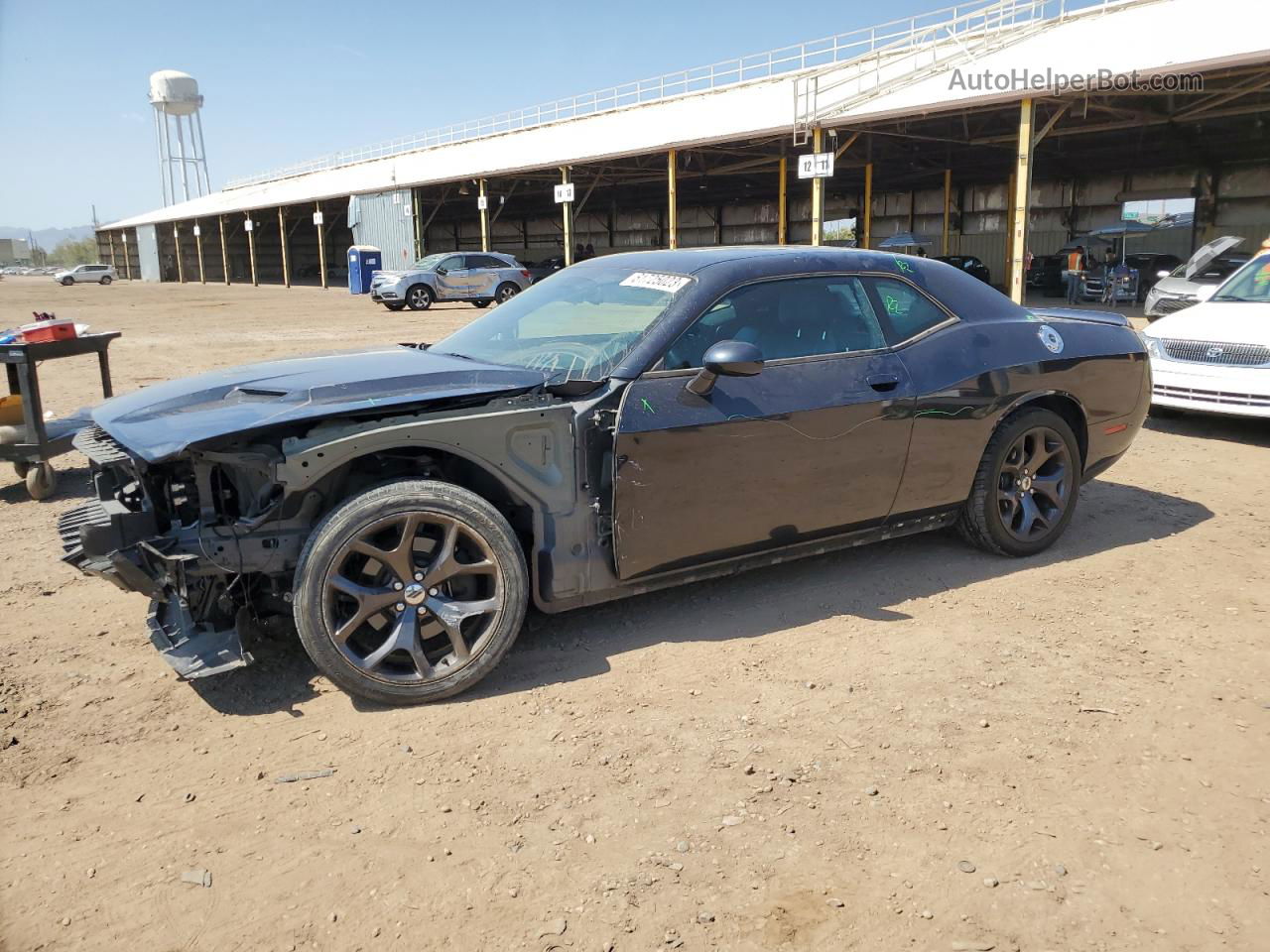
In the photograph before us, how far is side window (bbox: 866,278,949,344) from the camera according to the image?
4.22m

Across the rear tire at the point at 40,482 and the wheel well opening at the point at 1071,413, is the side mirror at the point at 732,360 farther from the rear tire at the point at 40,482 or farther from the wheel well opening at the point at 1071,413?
the rear tire at the point at 40,482

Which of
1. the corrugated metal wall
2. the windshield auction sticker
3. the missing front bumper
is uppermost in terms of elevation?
the corrugated metal wall

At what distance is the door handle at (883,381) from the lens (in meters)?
4.03

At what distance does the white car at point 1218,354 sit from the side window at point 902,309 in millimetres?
4042

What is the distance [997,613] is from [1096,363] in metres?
1.63

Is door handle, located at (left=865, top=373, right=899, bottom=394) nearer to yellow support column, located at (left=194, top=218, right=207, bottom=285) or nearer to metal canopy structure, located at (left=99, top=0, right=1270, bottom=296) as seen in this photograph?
metal canopy structure, located at (left=99, top=0, right=1270, bottom=296)

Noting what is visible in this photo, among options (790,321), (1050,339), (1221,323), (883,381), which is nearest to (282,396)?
(790,321)

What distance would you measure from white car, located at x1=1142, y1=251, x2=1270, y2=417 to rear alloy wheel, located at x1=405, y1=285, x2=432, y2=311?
20214 millimetres

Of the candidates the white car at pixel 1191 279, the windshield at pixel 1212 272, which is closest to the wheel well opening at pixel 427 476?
the white car at pixel 1191 279

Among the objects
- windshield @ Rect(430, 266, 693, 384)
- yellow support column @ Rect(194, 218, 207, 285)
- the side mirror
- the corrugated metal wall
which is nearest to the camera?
the side mirror

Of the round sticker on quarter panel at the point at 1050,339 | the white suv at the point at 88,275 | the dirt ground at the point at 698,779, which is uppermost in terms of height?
the white suv at the point at 88,275

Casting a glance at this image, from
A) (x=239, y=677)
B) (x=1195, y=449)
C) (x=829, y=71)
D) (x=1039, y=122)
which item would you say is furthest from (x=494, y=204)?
(x=239, y=677)

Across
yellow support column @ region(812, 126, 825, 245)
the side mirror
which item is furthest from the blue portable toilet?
the side mirror

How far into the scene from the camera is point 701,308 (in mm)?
3721
